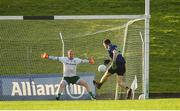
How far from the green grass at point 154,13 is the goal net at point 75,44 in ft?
20.4

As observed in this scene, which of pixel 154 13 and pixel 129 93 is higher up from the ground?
pixel 154 13

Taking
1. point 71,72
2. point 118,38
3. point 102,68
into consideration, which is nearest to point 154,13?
point 118,38

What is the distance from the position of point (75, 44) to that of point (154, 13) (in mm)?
16200

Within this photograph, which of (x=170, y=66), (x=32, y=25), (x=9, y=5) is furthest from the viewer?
(x=9, y=5)

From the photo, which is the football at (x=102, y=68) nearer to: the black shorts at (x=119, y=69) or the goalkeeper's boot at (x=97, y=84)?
the goalkeeper's boot at (x=97, y=84)

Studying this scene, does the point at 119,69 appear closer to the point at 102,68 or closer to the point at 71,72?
the point at 102,68

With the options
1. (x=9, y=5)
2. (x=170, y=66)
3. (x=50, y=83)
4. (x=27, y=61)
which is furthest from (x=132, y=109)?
(x=9, y=5)

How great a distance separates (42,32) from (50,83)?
5144 millimetres

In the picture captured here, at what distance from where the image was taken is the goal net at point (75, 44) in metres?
22.3

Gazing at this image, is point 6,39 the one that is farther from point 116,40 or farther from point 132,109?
point 132,109

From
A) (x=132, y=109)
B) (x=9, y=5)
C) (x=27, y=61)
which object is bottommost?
(x=132, y=109)

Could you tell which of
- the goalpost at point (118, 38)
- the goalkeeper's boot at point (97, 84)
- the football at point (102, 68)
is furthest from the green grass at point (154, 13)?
the goalkeeper's boot at point (97, 84)

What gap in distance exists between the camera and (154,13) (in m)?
39.8

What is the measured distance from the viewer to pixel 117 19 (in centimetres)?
2284
